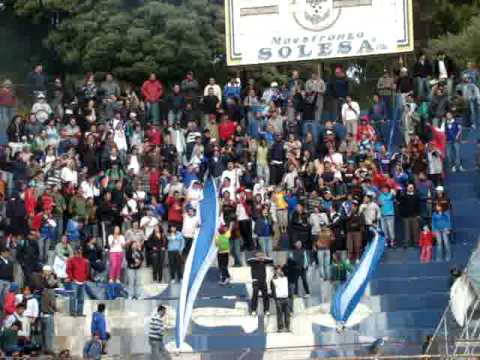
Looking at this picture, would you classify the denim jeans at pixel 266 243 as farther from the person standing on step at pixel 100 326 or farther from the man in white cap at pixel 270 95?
the man in white cap at pixel 270 95

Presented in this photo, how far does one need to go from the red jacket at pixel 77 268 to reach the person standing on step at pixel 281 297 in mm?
4789

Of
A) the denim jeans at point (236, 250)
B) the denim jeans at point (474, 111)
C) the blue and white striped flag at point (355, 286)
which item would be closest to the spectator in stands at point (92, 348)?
the blue and white striped flag at point (355, 286)

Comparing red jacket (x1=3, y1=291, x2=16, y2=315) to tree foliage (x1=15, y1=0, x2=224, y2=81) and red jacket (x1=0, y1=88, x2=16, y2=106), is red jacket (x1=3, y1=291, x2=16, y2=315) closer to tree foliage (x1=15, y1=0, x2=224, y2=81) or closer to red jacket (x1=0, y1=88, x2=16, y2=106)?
red jacket (x1=0, y1=88, x2=16, y2=106)

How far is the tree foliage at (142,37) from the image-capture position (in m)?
62.2

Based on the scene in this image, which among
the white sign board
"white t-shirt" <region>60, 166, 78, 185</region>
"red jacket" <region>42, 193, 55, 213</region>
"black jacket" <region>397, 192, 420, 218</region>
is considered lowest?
"black jacket" <region>397, 192, 420, 218</region>

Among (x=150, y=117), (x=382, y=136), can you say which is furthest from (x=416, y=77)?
(x=150, y=117)

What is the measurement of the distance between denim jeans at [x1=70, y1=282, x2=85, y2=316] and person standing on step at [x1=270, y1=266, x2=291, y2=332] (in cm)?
477

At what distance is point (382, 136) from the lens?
174ft

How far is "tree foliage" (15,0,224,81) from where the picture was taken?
6225cm

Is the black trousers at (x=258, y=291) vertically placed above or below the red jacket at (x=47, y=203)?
below

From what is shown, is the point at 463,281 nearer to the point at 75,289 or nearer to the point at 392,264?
the point at 392,264

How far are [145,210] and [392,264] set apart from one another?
Result: 21.3 ft

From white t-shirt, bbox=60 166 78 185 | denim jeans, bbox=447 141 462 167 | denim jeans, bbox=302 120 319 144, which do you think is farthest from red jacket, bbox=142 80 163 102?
denim jeans, bbox=447 141 462 167

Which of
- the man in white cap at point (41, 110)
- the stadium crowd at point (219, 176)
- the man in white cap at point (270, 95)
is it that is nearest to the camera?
the stadium crowd at point (219, 176)
